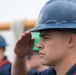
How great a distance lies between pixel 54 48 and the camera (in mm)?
3109

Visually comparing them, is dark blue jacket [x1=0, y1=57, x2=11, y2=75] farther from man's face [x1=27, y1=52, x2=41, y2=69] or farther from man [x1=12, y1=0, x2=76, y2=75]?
man [x1=12, y1=0, x2=76, y2=75]

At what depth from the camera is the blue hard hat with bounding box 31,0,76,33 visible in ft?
10.1

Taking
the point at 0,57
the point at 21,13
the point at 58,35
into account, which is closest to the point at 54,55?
the point at 58,35

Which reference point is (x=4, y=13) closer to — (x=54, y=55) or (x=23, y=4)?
(x=23, y=4)

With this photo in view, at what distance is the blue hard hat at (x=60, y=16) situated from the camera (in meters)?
3.09

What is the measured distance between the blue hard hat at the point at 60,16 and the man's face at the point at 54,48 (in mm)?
68

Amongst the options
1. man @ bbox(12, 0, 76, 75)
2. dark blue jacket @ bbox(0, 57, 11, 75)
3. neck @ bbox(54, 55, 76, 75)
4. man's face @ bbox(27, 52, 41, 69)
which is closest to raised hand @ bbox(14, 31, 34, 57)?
man @ bbox(12, 0, 76, 75)

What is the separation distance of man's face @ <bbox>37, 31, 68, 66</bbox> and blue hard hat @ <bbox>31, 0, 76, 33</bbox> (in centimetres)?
7

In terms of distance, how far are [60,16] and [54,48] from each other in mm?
257

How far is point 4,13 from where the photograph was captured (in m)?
9.73

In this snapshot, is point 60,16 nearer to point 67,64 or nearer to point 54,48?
point 54,48

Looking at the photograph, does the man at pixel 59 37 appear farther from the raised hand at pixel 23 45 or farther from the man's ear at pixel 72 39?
the raised hand at pixel 23 45

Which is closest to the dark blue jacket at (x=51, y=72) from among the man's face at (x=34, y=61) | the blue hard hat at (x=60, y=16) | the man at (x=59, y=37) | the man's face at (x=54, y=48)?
the man at (x=59, y=37)

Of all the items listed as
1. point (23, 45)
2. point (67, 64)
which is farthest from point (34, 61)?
point (67, 64)
